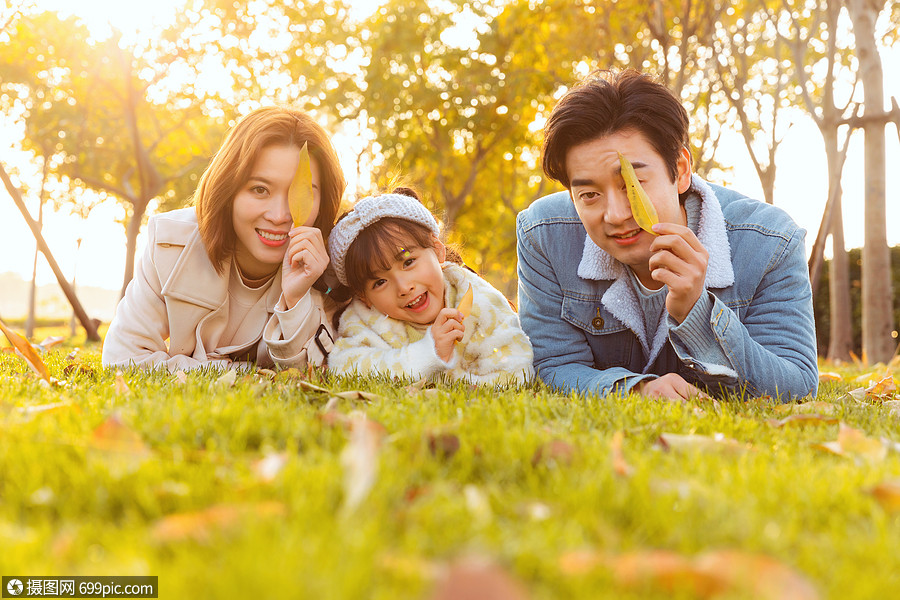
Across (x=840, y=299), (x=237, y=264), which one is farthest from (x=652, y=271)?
(x=840, y=299)

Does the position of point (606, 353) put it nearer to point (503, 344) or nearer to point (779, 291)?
point (503, 344)

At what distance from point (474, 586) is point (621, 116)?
2598 millimetres

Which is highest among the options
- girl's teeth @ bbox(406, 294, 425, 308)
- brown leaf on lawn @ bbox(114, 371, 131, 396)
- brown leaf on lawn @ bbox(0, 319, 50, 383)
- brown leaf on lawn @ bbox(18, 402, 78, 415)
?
girl's teeth @ bbox(406, 294, 425, 308)

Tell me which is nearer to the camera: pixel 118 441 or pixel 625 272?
pixel 118 441

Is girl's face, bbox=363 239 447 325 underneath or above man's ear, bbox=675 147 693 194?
underneath

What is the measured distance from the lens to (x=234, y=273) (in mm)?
3744

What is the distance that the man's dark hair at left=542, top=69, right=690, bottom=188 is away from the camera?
2979 millimetres

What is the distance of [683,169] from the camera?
3.16 metres

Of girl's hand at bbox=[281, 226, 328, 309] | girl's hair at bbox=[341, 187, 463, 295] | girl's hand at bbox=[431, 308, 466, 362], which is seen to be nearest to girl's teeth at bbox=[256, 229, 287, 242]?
girl's hand at bbox=[281, 226, 328, 309]

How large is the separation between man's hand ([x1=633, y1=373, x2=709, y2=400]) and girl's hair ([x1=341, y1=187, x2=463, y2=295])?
56.7 inches

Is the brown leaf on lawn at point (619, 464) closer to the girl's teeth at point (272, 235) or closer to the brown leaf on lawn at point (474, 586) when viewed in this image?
the brown leaf on lawn at point (474, 586)

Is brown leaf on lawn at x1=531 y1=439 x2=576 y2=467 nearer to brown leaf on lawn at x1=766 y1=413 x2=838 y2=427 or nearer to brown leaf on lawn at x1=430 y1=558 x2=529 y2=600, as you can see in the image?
brown leaf on lawn at x1=430 y1=558 x2=529 y2=600

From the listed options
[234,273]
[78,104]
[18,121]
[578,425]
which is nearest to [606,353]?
[578,425]

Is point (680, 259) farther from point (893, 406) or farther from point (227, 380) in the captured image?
point (227, 380)
